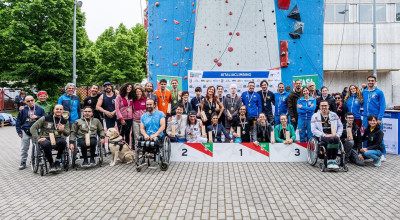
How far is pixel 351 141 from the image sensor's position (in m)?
7.31

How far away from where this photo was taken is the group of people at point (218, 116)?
7.11 metres

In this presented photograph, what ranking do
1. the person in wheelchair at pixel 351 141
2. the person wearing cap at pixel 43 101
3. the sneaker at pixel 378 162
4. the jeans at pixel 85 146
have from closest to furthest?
the jeans at pixel 85 146 → the sneaker at pixel 378 162 → the person in wheelchair at pixel 351 141 → the person wearing cap at pixel 43 101

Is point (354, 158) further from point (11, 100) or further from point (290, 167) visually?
point (11, 100)

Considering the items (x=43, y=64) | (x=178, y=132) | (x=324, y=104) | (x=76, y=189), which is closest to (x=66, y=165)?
(x=76, y=189)

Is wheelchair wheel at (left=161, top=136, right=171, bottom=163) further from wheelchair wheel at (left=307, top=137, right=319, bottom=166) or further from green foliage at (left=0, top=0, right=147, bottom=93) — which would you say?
green foliage at (left=0, top=0, right=147, bottom=93)

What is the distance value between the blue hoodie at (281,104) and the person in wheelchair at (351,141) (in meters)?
1.73

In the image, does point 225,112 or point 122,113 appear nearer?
point 122,113

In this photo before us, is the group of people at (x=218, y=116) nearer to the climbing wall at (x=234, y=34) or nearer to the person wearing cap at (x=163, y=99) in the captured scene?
the person wearing cap at (x=163, y=99)

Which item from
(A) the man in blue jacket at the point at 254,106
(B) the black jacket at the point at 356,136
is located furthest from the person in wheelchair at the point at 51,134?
(B) the black jacket at the point at 356,136

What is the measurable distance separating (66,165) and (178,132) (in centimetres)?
283

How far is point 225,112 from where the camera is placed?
28.5ft

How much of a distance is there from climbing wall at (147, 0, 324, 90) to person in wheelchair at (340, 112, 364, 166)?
5202 mm

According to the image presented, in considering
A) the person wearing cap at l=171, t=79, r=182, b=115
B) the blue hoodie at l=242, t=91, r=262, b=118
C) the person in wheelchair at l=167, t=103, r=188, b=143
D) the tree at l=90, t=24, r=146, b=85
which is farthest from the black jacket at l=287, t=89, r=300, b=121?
the tree at l=90, t=24, r=146, b=85

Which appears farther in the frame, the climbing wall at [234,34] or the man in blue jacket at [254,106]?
the climbing wall at [234,34]
